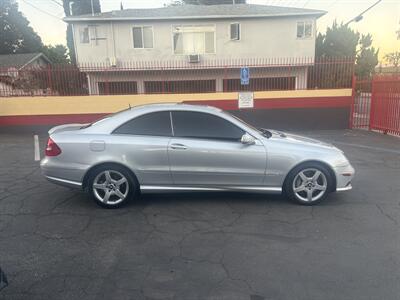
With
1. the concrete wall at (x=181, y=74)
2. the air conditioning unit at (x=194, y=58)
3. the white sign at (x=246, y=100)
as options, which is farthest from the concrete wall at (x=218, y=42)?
the white sign at (x=246, y=100)

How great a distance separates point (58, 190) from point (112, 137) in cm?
170

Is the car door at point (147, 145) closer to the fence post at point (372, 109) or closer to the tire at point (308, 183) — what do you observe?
the tire at point (308, 183)

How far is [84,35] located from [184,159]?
701 inches

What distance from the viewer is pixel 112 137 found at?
188 inches

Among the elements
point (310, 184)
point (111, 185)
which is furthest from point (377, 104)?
point (111, 185)

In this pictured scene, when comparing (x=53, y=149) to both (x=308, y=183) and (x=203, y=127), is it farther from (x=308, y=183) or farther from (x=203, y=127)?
(x=308, y=183)

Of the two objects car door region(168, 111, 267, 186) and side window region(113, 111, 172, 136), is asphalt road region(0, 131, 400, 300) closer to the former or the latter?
car door region(168, 111, 267, 186)

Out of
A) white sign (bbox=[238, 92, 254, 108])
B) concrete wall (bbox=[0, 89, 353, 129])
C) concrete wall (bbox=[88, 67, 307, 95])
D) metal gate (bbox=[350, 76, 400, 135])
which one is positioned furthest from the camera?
concrete wall (bbox=[88, 67, 307, 95])

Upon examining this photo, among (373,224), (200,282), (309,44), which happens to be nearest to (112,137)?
(200,282)

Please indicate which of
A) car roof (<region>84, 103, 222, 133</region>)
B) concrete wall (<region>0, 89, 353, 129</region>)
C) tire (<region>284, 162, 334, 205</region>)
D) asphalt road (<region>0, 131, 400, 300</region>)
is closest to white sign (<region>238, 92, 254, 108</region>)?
concrete wall (<region>0, 89, 353, 129</region>)

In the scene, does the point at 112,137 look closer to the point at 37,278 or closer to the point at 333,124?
the point at 37,278

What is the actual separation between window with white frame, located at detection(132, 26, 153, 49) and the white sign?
9.51 meters

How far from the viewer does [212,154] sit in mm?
4746

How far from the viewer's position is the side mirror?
4.72 meters
